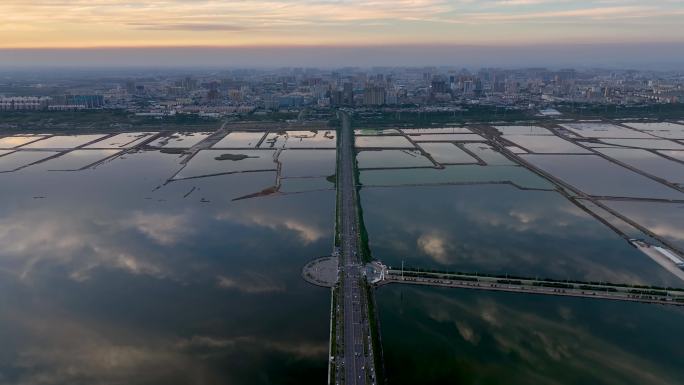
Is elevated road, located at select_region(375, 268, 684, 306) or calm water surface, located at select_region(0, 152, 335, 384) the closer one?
calm water surface, located at select_region(0, 152, 335, 384)

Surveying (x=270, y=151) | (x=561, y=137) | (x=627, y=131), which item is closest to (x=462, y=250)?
(x=270, y=151)

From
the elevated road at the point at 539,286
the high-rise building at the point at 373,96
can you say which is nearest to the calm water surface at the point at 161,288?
the elevated road at the point at 539,286

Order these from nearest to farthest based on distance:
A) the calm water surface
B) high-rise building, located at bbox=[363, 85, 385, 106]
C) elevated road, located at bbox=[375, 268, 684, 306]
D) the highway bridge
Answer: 1. the highway bridge
2. the calm water surface
3. elevated road, located at bbox=[375, 268, 684, 306]
4. high-rise building, located at bbox=[363, 85, 385, 106]

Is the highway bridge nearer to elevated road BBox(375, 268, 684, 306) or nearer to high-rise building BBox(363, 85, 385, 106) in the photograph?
elevated road BBox(375, 268, 684, 306)

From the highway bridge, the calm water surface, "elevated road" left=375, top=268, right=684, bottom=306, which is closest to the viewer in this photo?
the highway bridge

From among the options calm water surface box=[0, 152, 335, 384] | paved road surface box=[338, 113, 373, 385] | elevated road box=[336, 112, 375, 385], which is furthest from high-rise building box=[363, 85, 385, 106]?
calm water surface box=[0, 152, 335, 384]

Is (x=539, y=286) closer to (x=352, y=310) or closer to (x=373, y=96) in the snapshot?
(x=352, y=310)

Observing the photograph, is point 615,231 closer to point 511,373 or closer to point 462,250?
point 462,250

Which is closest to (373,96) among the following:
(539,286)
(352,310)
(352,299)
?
(539,286)

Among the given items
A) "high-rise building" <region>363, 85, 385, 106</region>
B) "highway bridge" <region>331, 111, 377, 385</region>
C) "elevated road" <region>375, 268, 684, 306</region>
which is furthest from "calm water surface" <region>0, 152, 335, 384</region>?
"high-rise building" <region>363, 85, 385, 106</region>

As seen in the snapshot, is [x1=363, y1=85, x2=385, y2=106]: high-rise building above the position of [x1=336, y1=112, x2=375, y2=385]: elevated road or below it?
above
